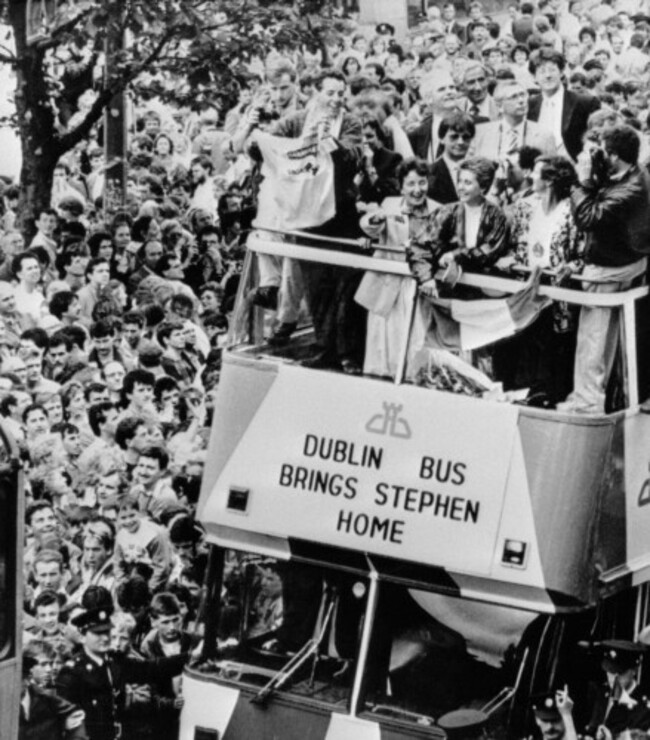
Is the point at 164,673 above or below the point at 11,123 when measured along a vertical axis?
below

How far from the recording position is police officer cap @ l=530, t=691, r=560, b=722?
10.9 metres

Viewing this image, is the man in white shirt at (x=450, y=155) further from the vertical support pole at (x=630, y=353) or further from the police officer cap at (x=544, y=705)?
the police officer cap at (x=544, y=705)

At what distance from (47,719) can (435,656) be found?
2.86 metres

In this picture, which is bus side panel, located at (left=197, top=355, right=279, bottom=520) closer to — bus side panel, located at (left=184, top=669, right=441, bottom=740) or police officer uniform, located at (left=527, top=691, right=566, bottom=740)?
bus side panel, located at (left=184, top=669, right=441, bottom=740)

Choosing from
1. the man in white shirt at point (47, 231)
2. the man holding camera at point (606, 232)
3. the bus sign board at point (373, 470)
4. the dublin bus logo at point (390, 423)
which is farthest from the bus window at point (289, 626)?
the man in white shirt at point (47, 231)

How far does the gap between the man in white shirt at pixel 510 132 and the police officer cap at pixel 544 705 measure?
3.02m

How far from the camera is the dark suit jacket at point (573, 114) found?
11781 millimetres

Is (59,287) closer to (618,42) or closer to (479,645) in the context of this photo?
(618,42)

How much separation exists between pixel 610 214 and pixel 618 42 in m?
3.83

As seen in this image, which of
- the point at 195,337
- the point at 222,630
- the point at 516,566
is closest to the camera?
the point at 516,566

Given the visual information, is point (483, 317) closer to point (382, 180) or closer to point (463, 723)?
point (382, 180)

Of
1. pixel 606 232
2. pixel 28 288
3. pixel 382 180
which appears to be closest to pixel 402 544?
pixel 606 232

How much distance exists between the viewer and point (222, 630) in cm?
1153

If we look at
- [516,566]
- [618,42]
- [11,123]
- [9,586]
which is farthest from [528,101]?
[11,123]
